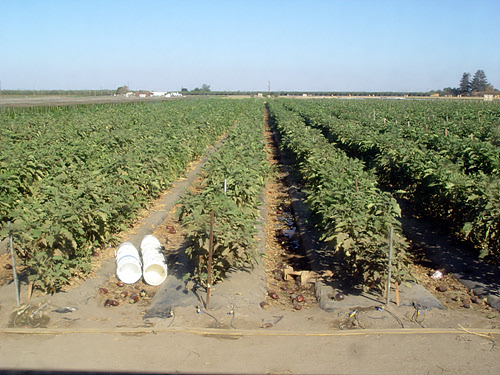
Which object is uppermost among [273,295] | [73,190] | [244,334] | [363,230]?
[73,190]

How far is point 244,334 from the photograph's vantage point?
4848mm

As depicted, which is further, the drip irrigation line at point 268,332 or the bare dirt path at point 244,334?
the drip irrigation line at point 268,332

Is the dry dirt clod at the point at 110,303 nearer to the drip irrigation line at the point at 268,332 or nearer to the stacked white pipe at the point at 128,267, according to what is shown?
the stacked white pipe at the point at 128,267

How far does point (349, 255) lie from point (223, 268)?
165 cm

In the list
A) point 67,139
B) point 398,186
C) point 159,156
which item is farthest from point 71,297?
point 67,139

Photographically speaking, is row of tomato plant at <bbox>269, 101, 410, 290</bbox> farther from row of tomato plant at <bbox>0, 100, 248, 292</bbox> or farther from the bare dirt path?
row of tomato plant at <bbox>0, 100, 248, 292</bbox>

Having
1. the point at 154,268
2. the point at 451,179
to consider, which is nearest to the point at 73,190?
the point at 154,268

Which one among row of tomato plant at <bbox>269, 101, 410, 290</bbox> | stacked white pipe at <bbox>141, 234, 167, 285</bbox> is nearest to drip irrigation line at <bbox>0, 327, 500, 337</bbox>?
row of tomato plant at <bbox>269, 101, 410, 290</bbox>

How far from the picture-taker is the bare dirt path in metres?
4.17

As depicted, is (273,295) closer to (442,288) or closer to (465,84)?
(442,288)

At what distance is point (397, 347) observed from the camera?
450 cm

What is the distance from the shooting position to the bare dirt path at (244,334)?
417 centimetres

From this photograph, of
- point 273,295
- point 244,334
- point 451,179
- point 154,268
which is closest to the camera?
point 244,334

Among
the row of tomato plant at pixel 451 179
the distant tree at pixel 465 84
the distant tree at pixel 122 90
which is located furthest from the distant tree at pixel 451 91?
the row of tomato plant at pixel 451 179
